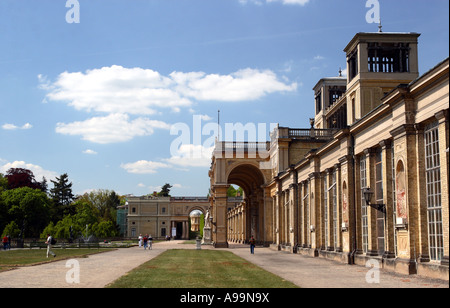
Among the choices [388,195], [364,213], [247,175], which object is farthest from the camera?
[247,175]

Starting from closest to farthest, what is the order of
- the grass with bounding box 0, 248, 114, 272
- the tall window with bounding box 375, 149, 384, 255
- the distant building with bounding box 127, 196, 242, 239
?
the tall window with bounding box 375, 149, 384, 255 → the grass with bounding box 0, 248, 114, 272 → the distant building with bounding box 127, 196, 242, 239

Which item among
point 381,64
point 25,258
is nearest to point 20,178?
point 25,258

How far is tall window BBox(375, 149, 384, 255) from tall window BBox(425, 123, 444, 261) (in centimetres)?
539

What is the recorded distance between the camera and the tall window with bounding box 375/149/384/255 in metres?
25.4

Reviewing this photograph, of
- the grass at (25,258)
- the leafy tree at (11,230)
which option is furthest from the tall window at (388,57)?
the leafy tree at (11,230)

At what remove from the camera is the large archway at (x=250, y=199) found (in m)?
68.0

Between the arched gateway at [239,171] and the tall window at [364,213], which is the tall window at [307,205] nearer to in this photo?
the tall window at [364,213]

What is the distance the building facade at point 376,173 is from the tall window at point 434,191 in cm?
4

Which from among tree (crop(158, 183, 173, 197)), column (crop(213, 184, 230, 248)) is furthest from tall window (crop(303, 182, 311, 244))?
tree (crop(158, 183, 173, 197))

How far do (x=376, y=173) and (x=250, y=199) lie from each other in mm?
54620

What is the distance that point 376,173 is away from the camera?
85.2ft

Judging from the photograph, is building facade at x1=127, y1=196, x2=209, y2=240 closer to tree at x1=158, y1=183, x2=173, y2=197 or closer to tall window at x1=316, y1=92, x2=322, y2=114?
tree at x1=158, y1=183, x2=173, y2=197

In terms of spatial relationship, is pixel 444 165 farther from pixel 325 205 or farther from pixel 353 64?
pixel 353 64

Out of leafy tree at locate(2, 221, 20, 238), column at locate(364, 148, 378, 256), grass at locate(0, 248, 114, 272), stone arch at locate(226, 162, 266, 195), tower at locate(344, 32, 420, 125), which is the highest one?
tower at locate(344, 32, 420, 125)
